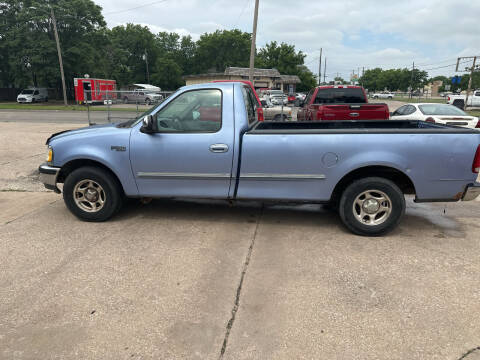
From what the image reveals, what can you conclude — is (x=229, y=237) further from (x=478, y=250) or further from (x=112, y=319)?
(x=478, y=250)

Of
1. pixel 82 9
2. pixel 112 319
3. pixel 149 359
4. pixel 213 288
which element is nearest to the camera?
pixel 149 359

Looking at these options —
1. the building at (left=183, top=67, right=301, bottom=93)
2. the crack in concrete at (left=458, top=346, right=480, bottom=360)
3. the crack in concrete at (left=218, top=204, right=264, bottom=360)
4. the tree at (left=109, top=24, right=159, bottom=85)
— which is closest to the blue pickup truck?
the crack in concrete at (left=218, top=204, right=264, bottom=360)

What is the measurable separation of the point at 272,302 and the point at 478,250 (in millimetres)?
2654

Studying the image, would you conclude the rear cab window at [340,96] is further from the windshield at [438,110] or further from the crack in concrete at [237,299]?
the crack in concrete at [237,299]

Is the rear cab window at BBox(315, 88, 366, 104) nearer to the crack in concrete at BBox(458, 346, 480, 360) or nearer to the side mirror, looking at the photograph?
the side mirror

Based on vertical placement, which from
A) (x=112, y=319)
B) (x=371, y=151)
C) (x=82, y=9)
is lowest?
(x=112, y=319)

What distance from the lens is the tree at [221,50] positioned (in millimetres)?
83688

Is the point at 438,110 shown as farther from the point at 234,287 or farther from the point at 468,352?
the point at 234,287

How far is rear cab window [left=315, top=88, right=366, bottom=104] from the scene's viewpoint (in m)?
10.4

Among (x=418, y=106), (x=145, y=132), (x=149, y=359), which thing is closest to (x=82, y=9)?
(x=418, y=106)

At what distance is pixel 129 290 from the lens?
322 cm

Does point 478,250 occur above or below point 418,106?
below

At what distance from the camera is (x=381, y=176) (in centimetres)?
442

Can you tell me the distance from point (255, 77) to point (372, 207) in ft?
190
